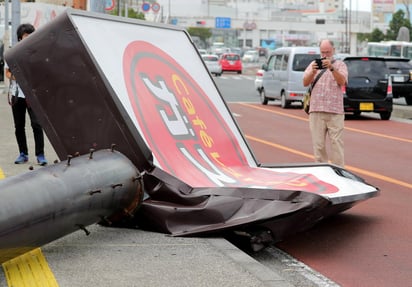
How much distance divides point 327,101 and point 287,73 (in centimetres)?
1712

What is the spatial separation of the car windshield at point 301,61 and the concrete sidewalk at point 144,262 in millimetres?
20581

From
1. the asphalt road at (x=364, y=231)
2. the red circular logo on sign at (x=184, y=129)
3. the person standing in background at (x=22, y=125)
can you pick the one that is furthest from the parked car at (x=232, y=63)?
the red circular logo on sign at (x=184, y=129)

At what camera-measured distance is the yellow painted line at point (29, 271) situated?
19.2 ft

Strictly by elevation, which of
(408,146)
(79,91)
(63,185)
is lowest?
(408,146)

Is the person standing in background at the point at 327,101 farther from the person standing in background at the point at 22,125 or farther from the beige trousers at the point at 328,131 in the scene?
the person standing in background at the point at 22,125

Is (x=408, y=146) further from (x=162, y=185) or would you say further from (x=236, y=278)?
(x=236, y=278)

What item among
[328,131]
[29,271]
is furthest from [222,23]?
[29,271]

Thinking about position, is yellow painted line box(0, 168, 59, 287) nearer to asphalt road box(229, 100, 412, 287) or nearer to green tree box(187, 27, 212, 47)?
asphalt road box(229, 100, 412, 287)

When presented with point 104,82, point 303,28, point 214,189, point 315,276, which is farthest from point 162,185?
point 303,28

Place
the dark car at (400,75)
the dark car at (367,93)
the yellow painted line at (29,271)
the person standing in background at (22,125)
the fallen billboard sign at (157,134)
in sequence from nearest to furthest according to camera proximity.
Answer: the yellow painted line at (29,271), the fallen billboard sign at (157,134), the person standing in background at (22,125), the dark car at (367,93), the dark car at (400,75)

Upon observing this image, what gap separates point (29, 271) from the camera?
6160 mm

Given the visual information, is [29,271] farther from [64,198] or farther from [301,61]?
[301,61]

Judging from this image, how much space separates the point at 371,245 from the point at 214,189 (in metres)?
1.55

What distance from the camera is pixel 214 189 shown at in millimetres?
7688
